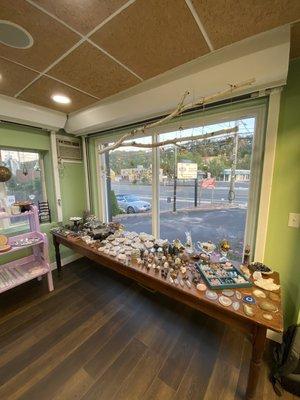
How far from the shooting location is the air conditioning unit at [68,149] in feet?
9.35

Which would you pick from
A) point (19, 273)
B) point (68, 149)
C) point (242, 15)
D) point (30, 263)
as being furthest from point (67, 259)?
point (242, 15)

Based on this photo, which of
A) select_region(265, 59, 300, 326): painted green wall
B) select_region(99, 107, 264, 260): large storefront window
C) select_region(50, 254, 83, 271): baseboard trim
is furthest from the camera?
select_region(50, 254, 83, 271): baseboard trim

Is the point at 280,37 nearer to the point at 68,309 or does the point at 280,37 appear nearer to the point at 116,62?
the point at 116,62

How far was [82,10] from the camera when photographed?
3.20ft

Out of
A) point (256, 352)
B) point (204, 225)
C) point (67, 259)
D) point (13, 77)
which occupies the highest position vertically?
point (13, 77)

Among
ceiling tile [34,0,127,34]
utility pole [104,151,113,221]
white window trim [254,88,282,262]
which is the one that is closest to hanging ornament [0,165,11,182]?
utility pole [104,151,113,221]

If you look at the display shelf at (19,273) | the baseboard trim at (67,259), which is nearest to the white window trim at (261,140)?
the display shelf at (19,273)

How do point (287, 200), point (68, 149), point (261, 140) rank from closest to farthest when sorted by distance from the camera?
point (287, 200) → point (261, 140) → point (68, 149)

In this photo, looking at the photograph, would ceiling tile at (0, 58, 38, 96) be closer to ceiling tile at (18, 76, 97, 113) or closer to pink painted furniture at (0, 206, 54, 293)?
ceiling tile at (18, 76, 97, 113)

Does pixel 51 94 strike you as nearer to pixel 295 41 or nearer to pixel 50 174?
pixel 50 174

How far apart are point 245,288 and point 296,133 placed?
130cm

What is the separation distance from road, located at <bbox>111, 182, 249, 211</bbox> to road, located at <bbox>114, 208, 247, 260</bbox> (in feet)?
0.35

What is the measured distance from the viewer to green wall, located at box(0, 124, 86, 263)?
2.38 m

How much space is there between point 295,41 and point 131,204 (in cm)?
243
